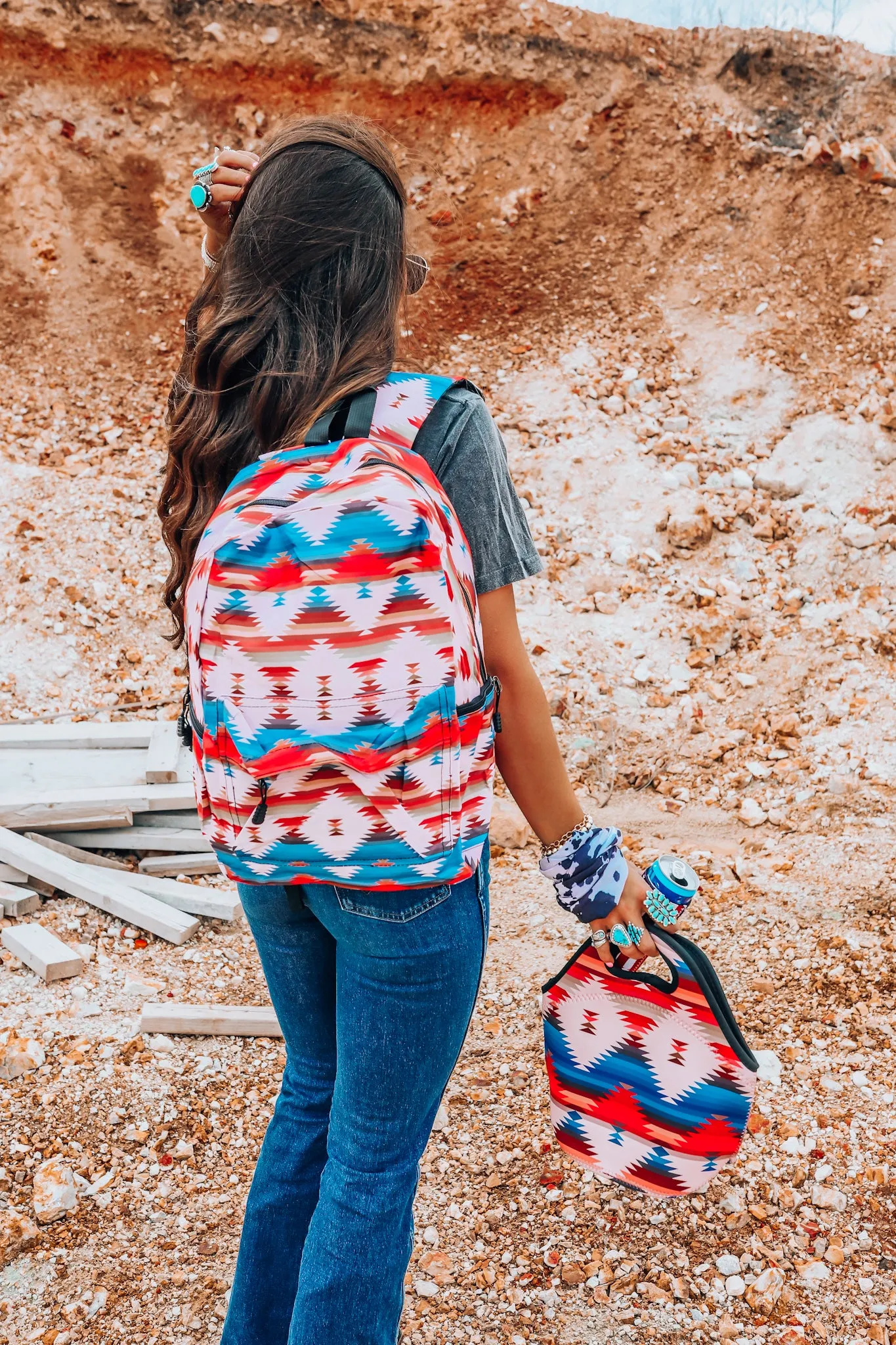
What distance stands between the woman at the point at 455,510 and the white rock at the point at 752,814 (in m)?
3.31

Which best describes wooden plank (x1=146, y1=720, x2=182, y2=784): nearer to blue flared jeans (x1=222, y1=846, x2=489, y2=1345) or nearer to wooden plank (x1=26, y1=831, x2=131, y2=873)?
wooden plank (x1=26, y1=831, x2=131, y2=873)

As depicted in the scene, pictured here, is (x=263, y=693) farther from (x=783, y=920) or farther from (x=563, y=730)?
(x=563, y=730)

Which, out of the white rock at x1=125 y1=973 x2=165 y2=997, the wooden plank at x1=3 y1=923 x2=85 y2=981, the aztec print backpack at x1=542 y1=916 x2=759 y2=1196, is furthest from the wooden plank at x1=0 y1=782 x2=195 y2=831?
the aztec print backpack at x1=542 y1=916 x2=759 y2=1196

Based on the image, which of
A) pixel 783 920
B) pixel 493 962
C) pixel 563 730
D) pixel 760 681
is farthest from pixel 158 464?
pixel 783 920

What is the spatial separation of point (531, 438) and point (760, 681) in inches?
105

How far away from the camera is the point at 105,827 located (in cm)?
391

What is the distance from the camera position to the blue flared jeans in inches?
50.5

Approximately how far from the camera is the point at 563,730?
512 centimetres

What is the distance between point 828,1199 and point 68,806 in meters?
2.91

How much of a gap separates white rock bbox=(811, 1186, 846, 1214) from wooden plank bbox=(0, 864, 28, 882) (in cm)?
282

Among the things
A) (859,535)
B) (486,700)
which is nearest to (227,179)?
(486,700)

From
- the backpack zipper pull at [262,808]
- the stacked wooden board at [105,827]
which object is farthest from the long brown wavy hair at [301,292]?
the stacked wooden board at [105,827]

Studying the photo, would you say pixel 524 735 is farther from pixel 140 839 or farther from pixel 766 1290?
pixel 140 839

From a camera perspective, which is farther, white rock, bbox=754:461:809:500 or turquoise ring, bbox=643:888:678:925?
white rock, bbox=754:461:809:500
